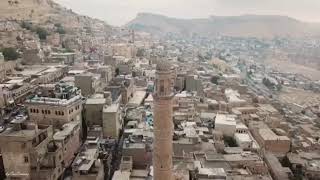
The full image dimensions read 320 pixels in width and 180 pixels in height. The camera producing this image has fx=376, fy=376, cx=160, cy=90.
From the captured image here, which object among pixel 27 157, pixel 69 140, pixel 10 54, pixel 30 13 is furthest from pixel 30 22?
pixel 27 157

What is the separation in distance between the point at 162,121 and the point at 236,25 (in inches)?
7015

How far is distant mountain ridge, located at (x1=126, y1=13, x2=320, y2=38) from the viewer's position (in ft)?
572

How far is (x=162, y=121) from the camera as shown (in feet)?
53.4

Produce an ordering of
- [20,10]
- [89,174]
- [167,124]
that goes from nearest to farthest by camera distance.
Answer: [167,124]
[89,174]
[20,10]

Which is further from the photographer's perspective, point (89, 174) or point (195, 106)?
point (195, 106)

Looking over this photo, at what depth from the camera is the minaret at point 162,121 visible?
16.1 meters

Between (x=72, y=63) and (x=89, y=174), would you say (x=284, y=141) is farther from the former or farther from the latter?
(x=72, y=63)

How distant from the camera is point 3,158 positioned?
1797 cm

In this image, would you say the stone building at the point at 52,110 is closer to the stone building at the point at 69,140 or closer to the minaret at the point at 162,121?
the stone building at the point at 69,140

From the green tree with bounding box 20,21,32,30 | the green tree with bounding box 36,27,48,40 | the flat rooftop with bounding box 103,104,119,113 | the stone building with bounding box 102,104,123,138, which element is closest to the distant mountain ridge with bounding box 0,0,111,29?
the green tree with bounding box 20,21,32,30

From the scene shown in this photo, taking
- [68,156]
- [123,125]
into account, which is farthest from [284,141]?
[68,156]

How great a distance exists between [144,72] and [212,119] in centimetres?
1353

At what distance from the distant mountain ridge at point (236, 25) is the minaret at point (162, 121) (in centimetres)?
15159

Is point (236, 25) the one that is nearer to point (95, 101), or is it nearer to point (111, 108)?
point (95, 101)
